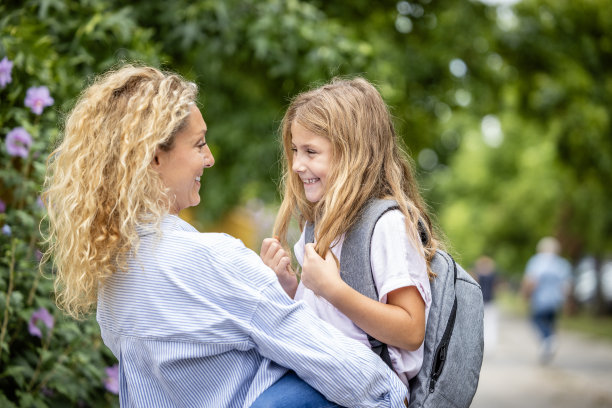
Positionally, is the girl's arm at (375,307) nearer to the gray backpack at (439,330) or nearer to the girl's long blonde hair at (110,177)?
the gray backpack at (439,330)

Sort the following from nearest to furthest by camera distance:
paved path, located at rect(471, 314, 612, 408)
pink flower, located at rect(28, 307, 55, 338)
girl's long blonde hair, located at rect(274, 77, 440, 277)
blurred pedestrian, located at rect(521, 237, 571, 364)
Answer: girl's long blonde hair, located at rect(274, 77, 440, 277) → pink flower, located at rect(28, 307, 55, 338) → paved path, located at rect(471, 314, 612, 408) → blurred pedestrian, located at rect(521, 237, 571, 364)

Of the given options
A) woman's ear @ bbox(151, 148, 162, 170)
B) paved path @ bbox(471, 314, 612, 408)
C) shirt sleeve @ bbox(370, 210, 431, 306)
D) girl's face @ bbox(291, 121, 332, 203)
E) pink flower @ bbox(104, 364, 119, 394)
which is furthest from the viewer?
paved path @ bbox(471, 314, 612, 408)

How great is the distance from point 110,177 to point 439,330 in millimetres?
975

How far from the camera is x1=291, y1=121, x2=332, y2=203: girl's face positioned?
2.39 metres

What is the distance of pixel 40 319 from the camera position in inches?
138

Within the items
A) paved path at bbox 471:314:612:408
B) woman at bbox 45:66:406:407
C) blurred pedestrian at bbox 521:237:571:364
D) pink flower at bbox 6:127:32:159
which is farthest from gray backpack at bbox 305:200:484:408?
blurred pedestrian at bbox 521:237:571:364

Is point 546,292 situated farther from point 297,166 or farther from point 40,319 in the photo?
point 297,166

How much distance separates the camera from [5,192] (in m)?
3.74

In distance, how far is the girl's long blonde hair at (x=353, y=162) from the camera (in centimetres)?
224

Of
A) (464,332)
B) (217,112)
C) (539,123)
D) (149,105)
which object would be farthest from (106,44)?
(539,123)

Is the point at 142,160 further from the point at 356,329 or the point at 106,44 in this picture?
the point at 106,44

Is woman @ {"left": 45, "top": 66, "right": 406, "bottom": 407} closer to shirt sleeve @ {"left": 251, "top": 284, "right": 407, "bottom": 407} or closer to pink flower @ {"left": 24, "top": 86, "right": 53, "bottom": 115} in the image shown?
shirt sleeve @ {"left": 251, "top": 284, "right": 407, "bottom": 407}

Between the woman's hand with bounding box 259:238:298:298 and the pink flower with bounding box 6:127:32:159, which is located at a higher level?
the woman's hand with bounding box 259:238:298:298

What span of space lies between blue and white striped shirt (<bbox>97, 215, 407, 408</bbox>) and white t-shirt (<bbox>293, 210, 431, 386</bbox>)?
0.59 ft
